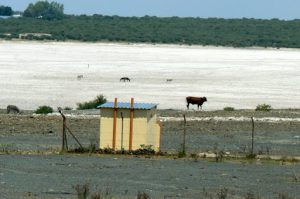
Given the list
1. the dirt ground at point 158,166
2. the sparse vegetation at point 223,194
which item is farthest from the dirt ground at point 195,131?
the sparse vegetation at point 223,194

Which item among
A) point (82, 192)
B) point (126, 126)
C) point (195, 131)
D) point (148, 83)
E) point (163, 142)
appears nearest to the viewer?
point (82, 192)

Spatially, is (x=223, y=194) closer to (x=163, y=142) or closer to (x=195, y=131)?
(x=163, y=142)

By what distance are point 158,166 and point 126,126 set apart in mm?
3184

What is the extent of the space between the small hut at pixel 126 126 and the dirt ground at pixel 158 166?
1.20 meters

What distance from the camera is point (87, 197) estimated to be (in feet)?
59.5

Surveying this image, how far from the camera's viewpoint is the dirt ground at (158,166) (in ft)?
66.6

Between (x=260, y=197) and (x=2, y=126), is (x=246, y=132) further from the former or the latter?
(x=260, y=197)

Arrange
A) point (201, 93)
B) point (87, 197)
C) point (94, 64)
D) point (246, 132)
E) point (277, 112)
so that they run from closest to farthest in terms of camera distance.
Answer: point (87, 197) < point (246, 132) < point (277, 112) < point (201, 93) < point (94, 64)

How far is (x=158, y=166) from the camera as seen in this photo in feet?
80.8

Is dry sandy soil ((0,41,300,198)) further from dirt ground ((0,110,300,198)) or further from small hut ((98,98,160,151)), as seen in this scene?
small hut ((98,98,160,151))

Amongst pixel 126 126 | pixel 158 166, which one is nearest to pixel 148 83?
pixel 126 126

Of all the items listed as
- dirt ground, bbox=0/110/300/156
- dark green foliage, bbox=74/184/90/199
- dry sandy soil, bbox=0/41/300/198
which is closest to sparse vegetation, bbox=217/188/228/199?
dry sandy soil, bbox=0/41/300/198

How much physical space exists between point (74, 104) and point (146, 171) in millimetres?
31752

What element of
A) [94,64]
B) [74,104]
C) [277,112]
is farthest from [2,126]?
[94,64]
